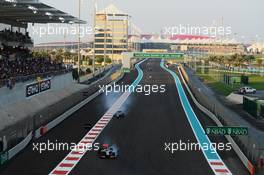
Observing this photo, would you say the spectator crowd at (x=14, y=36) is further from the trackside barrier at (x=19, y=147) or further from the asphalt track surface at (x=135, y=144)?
the trackside barrier at (x=19, y=147)

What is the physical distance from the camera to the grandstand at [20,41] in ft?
131

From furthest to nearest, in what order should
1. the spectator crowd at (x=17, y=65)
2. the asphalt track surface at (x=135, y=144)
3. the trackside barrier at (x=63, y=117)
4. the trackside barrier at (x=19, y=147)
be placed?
the spectator crowd at (x=17, y=65) → the trackside barrier at (x=63, y=117) → the trackside barrier at (x=19, y=147) → the asphalt track surface at (x=135, y=144)

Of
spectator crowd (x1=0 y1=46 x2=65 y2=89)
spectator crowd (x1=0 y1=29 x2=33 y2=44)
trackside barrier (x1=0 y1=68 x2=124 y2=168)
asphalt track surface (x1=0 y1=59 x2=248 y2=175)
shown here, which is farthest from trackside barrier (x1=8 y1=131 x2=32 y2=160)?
spectator crowd (x1=0 y1=29 x2=33 y2=44)
